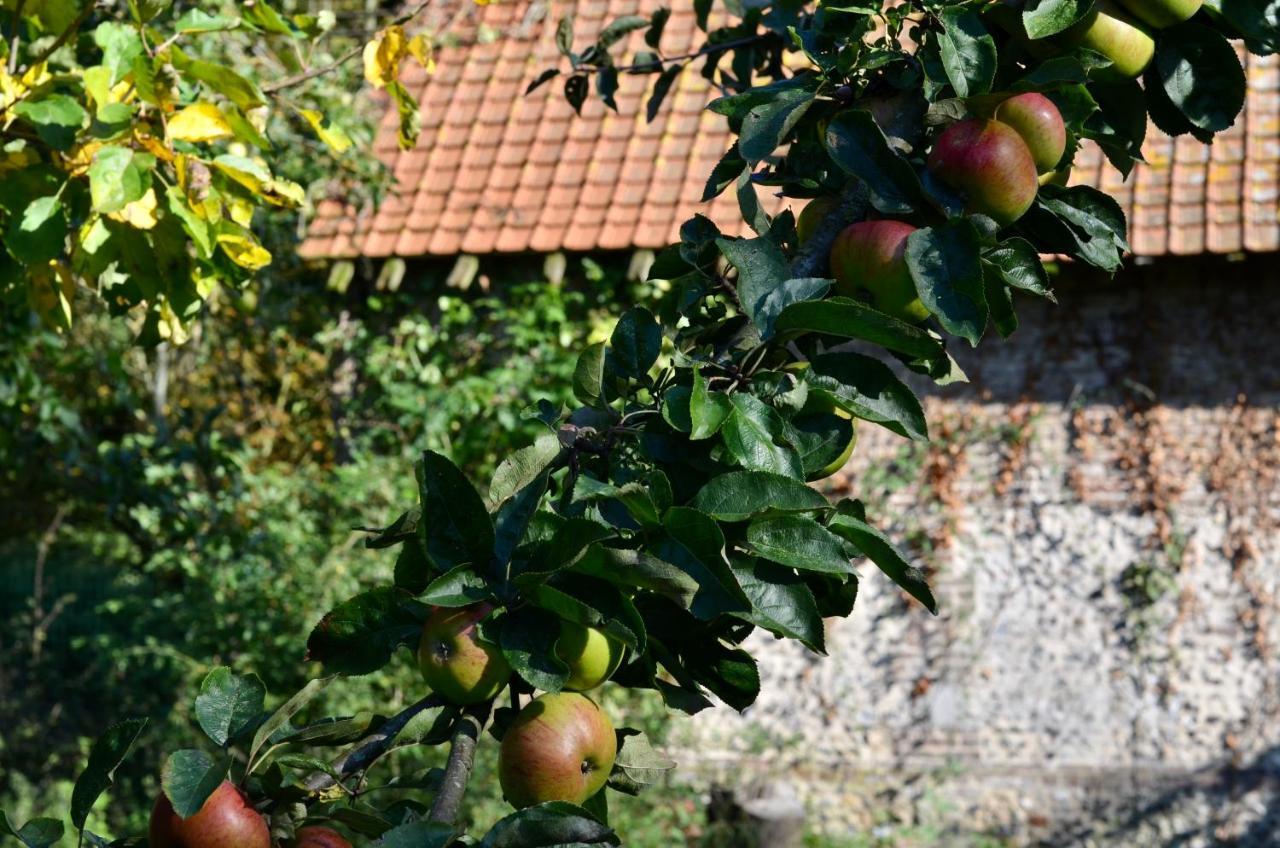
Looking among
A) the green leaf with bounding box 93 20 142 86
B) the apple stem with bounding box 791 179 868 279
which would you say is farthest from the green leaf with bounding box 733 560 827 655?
the green leaf with bounding box 93 20 142 86

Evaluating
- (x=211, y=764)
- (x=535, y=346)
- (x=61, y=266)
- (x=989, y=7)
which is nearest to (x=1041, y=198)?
(x=989, y=7)

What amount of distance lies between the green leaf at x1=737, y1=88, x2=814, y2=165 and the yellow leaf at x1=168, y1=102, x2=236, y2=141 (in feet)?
4.44

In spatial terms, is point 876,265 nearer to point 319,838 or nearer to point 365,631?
point 365,631

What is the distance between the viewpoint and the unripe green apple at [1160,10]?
5.11 ft

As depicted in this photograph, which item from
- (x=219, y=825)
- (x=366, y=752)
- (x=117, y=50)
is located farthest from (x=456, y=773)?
(x=117, y=50)

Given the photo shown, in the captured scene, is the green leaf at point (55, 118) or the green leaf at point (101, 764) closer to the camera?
the green leaf at point (101, 764)

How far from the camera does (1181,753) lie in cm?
663

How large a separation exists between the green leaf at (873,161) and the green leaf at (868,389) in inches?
6.3

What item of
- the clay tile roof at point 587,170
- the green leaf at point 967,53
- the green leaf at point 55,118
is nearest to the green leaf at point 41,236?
the green leaf at point 55,118

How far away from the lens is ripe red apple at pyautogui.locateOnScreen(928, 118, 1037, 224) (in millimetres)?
1373

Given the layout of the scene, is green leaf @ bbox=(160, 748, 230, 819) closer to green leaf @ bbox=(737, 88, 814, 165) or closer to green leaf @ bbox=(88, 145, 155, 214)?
green leaf @ bbox=(737, 88, 814, 165)

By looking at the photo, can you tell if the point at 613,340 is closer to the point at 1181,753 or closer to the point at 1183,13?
the point at 1183,13

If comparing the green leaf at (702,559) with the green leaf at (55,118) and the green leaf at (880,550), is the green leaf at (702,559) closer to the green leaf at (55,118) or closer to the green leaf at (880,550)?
the green leaf at (880,550)

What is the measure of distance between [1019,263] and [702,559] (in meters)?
0.47
